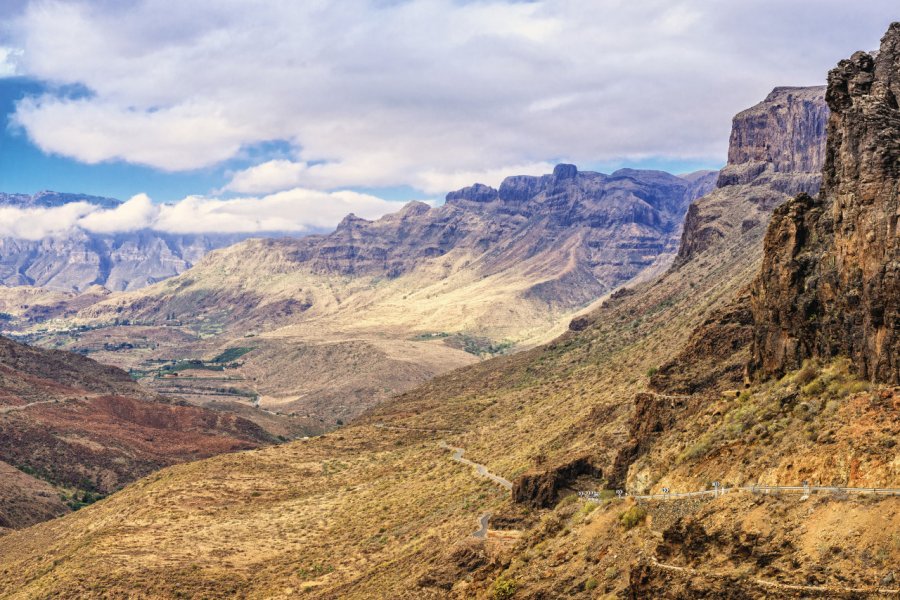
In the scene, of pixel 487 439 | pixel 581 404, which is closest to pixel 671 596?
pixel 581 404

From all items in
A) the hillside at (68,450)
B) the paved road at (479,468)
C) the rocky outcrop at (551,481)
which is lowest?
the hillside at (68,450)

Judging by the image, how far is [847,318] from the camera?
116 feet

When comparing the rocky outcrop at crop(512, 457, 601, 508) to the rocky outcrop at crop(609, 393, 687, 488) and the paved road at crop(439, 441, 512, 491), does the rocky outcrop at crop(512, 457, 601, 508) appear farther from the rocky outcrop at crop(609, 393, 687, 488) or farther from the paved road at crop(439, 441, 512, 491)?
the paved road at crop(439, 441, 512, 491)

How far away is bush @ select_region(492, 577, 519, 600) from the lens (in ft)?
129

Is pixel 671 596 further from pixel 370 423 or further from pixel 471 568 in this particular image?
pixel 370 423

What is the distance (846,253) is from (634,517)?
12.4 metres

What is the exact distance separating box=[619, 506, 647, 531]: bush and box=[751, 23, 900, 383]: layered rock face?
28.2 ft

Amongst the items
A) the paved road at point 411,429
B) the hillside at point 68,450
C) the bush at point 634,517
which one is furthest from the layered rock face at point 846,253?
the hillside at point 68,450

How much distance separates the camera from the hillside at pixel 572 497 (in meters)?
28.9

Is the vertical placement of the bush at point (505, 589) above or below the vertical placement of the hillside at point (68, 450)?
above

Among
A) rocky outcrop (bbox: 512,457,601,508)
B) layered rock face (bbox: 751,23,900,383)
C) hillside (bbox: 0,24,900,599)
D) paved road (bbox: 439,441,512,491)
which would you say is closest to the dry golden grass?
hillside (bbox: 0,24,900,599)

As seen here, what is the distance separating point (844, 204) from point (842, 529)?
575 inches

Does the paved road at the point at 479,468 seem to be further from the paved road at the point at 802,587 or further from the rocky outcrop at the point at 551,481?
the paved road at the point at 802,587

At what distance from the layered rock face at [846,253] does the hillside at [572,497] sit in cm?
47
